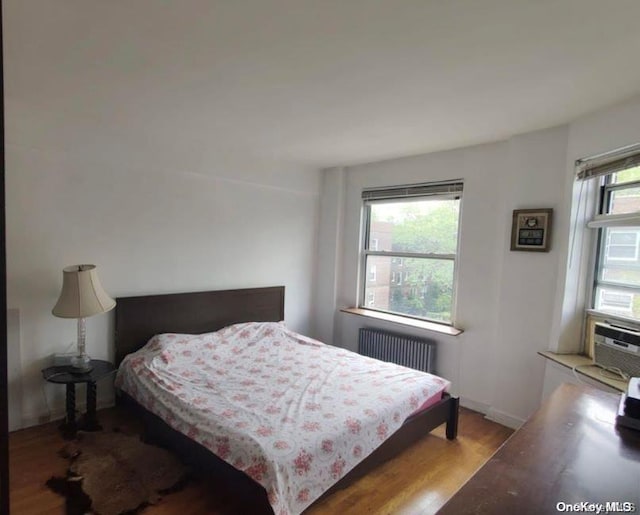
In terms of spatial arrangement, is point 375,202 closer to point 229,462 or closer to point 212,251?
point 212,251

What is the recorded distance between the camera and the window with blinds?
234 cm

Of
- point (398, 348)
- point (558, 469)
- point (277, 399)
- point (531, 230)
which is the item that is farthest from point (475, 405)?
point (558, 469)

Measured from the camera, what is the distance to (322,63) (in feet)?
5.90

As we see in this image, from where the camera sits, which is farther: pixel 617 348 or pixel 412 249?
pixel 412 249

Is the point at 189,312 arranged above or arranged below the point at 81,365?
above

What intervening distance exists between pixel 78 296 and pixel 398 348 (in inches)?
108

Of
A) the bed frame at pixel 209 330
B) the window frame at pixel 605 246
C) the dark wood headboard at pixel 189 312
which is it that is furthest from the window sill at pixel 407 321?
the window frame at pixel 605 246

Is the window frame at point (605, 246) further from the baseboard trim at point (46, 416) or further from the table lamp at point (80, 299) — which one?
the baseboard trim at point (46, 416)

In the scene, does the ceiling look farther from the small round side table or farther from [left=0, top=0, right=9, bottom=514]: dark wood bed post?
the small round side table

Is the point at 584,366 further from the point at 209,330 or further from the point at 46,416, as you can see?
the point at 46,416

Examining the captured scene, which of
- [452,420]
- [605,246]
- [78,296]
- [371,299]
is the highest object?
[605,246]

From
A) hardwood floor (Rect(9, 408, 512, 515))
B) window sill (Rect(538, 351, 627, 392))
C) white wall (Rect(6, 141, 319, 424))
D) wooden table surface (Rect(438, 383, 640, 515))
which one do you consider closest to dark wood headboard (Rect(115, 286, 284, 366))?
white wall (Rect(6, 141, 319, 424))

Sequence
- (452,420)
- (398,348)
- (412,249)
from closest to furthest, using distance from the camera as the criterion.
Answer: (452,420), (398,348), (412,249)

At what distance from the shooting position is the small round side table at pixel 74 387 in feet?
8.14
